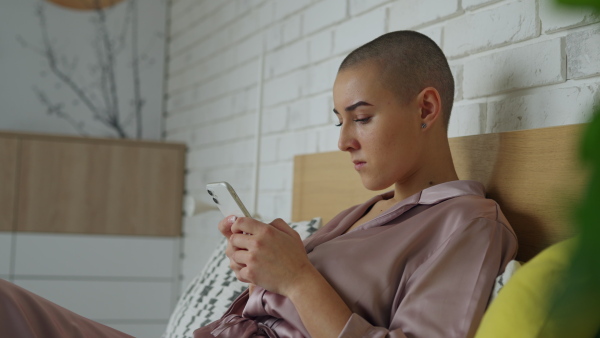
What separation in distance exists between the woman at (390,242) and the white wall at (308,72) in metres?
0.19

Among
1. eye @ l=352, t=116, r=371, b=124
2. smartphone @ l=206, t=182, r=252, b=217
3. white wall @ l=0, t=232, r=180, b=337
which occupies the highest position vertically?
eye @ l=352, t=116, r=371, b=124

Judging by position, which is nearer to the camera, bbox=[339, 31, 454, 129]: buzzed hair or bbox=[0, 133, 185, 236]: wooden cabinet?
bbox=[339, 31, 454, 129]: buzzed hair

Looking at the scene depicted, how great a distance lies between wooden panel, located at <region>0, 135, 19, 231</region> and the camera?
3492mm

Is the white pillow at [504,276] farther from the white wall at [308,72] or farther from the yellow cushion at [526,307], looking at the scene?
the white wall at [308,72]

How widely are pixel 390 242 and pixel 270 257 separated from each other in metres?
0.23

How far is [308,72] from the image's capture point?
256 centimetres

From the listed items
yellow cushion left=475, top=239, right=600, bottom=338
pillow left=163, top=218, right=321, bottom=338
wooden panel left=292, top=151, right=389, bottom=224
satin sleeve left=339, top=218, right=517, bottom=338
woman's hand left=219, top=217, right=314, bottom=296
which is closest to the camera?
yellow cushion left=475, top=239, right=600, bottom=338

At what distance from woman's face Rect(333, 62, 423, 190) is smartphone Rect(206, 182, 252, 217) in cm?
25

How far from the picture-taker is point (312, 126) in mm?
2504

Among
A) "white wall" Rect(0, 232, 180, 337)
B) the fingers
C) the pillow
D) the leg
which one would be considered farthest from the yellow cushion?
"white wall" Rect(0, 232, 180, 337)

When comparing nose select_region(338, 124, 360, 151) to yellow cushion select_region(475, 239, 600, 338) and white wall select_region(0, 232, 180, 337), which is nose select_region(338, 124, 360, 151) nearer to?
yellow cushion select_region(475, 239, 600, 338)

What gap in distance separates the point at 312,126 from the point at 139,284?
161 cm

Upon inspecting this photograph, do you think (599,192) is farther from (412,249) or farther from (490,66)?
(490,66)

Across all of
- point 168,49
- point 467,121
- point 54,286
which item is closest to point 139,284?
point 54,286
